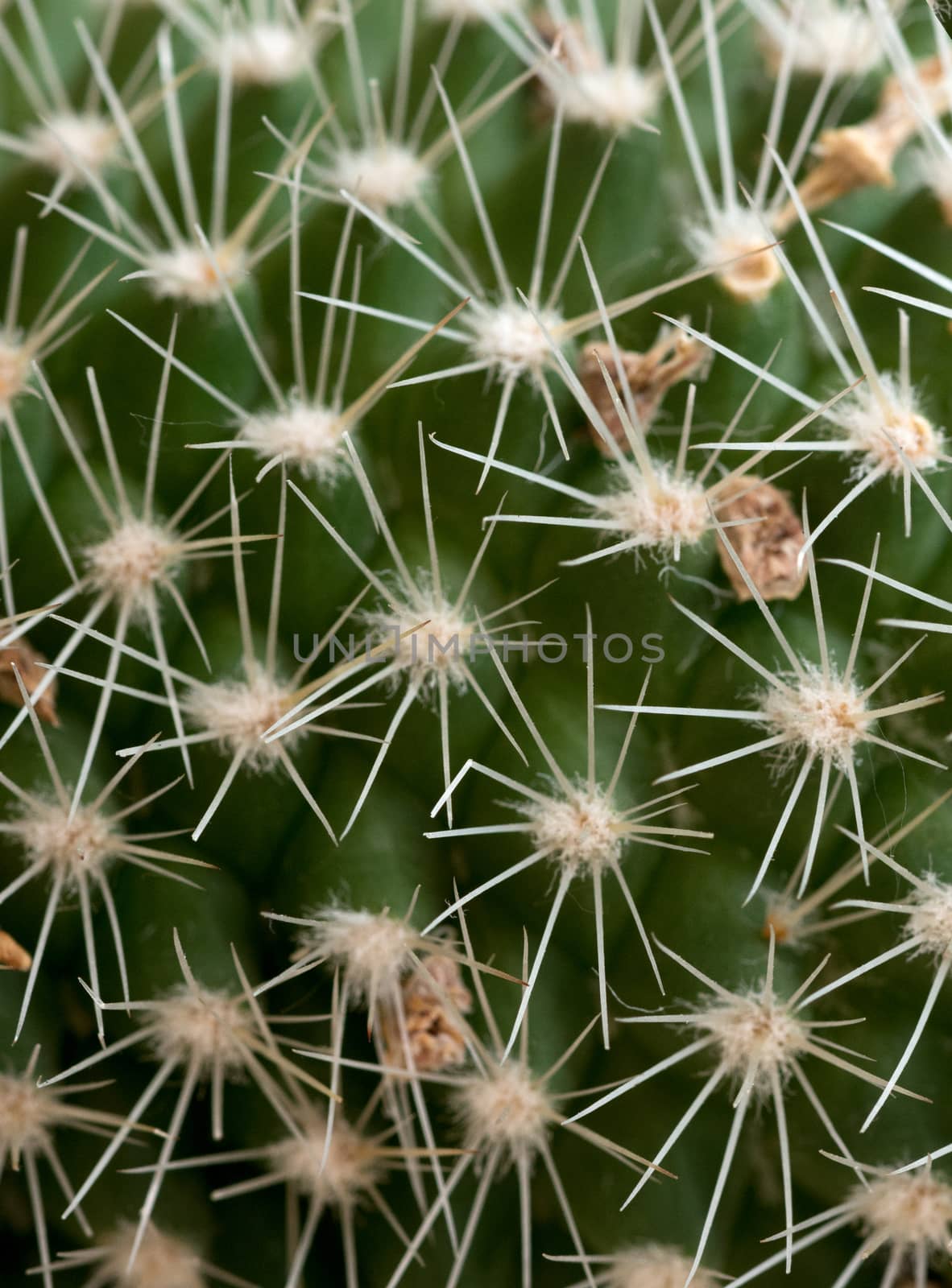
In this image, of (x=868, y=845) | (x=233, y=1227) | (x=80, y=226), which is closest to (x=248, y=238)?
(x=80, y=226)

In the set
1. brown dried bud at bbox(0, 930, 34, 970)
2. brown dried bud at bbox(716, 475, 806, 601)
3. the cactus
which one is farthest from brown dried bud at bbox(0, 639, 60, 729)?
brown dried bud at bbox(716, 475, 806, 601)

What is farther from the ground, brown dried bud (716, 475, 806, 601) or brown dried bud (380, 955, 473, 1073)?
brown dried bud (716, 475, 806, 601)

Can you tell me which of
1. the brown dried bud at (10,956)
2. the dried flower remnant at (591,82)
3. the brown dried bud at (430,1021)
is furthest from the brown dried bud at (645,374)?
the brown dried bud at (10,956)

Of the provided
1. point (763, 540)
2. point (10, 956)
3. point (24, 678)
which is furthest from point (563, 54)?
point (10, 956)

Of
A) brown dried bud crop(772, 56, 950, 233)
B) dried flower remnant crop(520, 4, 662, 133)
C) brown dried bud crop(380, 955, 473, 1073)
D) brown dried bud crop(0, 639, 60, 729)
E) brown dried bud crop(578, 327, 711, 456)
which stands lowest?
brown dried bud crop(380, 955, 473, 1073)

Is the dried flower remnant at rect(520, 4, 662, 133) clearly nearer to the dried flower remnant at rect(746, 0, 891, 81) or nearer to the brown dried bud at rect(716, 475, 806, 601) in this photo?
Result: the dried flower remnant at rect(746, 0, 891, 81)

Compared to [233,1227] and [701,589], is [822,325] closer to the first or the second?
[701,589]
